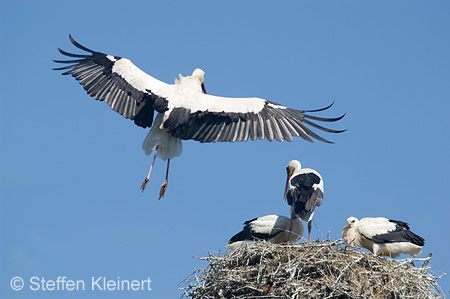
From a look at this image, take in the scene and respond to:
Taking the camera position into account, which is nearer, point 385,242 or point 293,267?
point 293,267

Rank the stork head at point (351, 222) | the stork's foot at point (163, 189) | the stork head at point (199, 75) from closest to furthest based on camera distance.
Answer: the stork head at point (351, 222)
the stork's foot at point (163, 189)
the stork head at point (199, 75)

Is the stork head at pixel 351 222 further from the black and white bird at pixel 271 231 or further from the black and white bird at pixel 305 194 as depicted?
the black and white bird at pixel 271 231

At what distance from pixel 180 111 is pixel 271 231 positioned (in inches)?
98.7

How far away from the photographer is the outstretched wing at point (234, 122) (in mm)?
12586

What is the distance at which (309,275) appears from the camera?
10023 mm

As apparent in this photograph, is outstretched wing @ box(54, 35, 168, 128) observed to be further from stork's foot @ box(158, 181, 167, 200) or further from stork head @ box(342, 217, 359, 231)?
stork head @ box(342, 217, 359, 231)

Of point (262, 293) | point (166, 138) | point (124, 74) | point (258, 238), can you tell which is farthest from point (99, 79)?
point (262, 293)

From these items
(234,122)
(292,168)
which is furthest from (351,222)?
(234,122)

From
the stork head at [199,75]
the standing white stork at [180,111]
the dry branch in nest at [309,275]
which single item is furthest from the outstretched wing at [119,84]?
the dry branch in nest at [309,275]

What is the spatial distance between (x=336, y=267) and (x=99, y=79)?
5.76 m

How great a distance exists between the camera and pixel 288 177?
13.1 meters

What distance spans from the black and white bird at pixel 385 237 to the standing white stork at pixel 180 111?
151 centimetres

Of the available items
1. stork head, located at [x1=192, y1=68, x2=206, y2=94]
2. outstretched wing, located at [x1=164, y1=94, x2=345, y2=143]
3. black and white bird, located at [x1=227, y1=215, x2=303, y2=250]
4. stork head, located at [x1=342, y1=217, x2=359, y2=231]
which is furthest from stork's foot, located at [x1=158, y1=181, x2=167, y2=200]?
stork head, located at [x1=342, y1=217, x2=359, y2=231]

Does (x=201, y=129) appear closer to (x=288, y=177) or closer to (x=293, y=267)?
(x=288, y=177)
